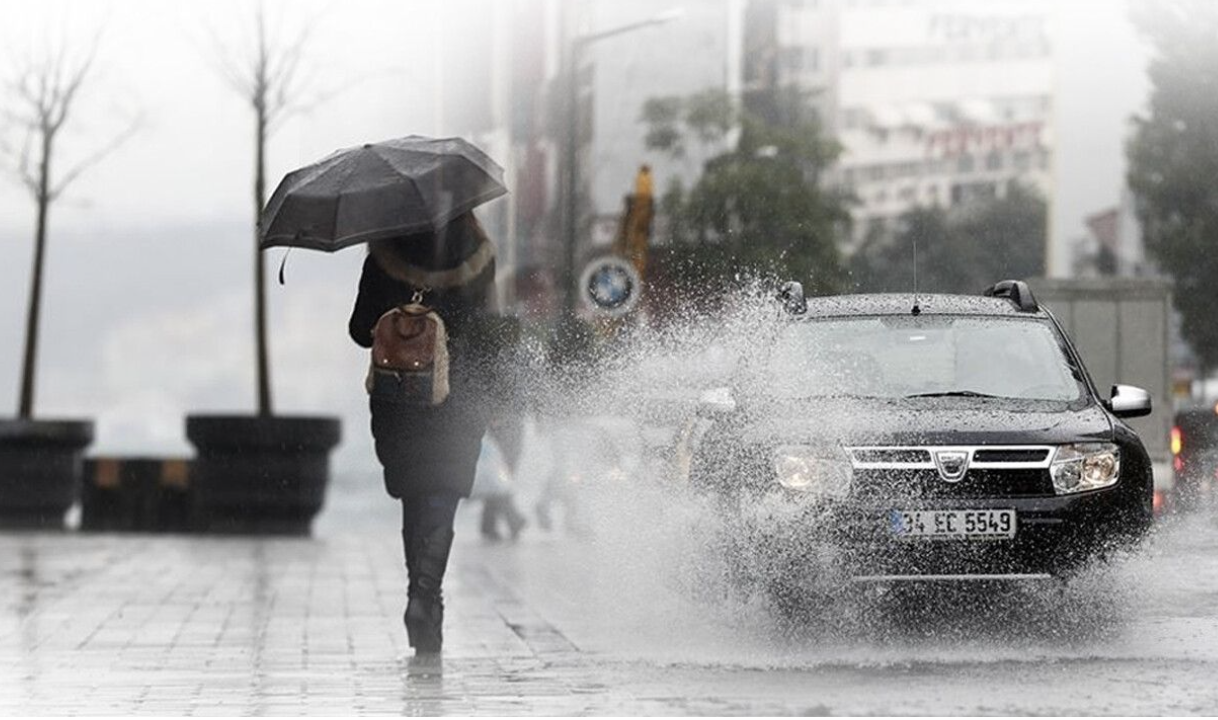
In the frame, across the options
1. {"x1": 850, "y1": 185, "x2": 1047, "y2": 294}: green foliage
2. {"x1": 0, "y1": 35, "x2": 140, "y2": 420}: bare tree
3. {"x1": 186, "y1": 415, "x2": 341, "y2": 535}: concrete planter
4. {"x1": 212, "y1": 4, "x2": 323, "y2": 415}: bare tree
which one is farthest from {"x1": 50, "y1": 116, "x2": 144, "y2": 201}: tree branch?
{"x1": 850, "y1": 185, "x2": 1047, "y2": 294}: green foliage

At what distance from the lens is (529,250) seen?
3619 centimetres

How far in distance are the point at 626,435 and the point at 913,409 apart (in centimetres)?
313

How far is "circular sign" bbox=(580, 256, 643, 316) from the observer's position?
28.2 m

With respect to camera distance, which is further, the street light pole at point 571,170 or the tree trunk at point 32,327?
the street light pole at point 571,170

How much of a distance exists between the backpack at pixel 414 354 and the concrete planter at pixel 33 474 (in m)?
14.3

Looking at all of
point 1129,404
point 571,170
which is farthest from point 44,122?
point 1129,404

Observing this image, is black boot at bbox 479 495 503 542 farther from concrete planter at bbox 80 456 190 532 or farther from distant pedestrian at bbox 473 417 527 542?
concrete planter at bbox 80 456 190 532

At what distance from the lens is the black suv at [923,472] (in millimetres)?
11312

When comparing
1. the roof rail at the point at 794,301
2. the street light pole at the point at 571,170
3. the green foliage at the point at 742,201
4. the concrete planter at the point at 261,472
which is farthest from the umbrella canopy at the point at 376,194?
the green foliage at the point at 742,201

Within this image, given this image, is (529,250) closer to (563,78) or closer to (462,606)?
(563,78)

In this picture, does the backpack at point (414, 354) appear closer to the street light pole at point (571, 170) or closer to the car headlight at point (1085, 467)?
the car headlight at point (1085, 467)

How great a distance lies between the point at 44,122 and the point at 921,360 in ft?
49.6

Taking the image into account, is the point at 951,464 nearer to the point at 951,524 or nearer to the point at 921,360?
the point at 951,524

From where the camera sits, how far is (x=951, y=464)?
37.5 feet
